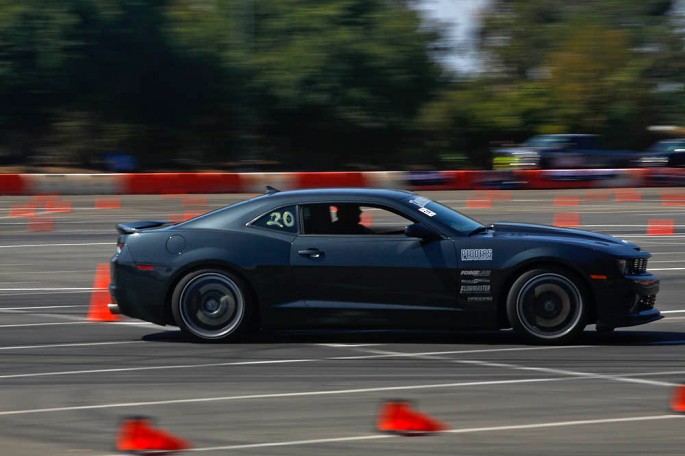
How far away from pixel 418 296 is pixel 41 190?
74.3 feet

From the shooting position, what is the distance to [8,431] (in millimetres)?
6598

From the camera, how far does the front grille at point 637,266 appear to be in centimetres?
915

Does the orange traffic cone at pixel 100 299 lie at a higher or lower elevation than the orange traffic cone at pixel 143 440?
higher

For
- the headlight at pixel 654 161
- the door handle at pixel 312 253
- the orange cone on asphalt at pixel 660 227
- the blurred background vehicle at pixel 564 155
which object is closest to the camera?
the door handle at pixel 312 253

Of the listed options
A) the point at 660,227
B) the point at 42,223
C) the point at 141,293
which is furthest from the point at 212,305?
the point at 42,223

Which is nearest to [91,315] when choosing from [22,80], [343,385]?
[343,385]

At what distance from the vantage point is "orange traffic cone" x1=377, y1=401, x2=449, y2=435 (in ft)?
20.7

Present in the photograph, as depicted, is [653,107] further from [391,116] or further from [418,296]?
[418,296]

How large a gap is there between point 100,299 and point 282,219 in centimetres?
350

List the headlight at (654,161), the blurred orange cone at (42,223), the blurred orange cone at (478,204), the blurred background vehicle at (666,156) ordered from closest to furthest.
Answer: the blurred orange cone at (42,223) → the blurred orange cone at (478,204) → the blurred background vehicle at (666,156) → the headlight at (654,161)

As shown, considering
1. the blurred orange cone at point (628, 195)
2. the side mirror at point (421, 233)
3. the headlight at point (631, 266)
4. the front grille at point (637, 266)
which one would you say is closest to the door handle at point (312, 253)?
the side mirror at point (421, 233)

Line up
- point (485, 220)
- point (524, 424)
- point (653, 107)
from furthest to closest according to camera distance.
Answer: point (653, 107) → point (485, 220) → point (524, 424)

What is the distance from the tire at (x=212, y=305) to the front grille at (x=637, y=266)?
10.4ft

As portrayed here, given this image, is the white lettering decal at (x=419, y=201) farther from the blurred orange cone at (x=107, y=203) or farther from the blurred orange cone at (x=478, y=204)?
the blurred orange cone at (x=107, y=203)
